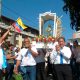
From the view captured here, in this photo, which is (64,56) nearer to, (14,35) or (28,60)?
(28,60)

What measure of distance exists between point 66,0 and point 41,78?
12.6 meters

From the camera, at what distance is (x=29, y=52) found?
44.8 feet

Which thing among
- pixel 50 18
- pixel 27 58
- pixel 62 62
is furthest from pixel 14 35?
pixel 50 18

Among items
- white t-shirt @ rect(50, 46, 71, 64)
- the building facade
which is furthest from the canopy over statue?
white t-shirt @ rect(50, 46, 71, 64)

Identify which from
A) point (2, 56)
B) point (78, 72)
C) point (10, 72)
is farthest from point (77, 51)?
point (2, 56)

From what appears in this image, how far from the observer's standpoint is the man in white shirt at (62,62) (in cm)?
1329

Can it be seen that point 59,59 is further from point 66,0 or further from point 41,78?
point 66,0

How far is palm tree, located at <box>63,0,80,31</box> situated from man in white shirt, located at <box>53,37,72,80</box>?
14.4 metres

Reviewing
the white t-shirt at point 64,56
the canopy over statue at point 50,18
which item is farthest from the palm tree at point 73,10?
the white t-shirt at point 64,56

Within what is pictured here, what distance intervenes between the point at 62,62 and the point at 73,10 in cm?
1528

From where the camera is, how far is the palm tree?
28.2 meters

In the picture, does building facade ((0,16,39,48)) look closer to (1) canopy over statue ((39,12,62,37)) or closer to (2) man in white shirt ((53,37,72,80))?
(1) canopy over statue ((39,12,62,37))

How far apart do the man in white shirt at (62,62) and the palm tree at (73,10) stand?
1440 cm

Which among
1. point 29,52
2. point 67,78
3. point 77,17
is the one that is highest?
point 77,17
